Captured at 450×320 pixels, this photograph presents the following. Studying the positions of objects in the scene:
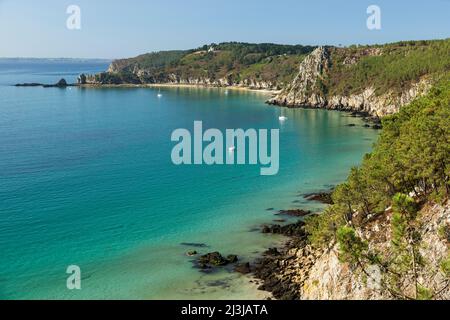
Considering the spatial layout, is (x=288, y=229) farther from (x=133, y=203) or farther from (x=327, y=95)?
(x=327, y=95)

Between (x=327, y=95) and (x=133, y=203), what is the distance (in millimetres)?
105873

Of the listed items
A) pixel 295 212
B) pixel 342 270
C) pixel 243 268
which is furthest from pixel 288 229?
pixel 342 270

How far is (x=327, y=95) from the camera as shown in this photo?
14675cm

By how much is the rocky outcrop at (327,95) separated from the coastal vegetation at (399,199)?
3228 inches

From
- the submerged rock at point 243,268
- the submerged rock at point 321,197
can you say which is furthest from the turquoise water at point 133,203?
the submerged rock at point 321,197

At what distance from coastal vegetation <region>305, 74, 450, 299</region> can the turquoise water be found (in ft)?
28.7

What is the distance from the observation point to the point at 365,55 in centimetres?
15838

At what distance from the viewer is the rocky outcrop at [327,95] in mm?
119938

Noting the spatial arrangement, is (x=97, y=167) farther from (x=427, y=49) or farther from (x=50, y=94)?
(x=50, y=94)

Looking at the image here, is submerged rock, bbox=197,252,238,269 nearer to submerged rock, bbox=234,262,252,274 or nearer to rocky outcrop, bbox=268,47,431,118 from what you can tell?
submerged rock, bbox=234,262,252,274
